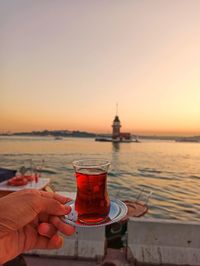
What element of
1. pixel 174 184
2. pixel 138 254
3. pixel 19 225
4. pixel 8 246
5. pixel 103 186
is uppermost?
pixel 103 186

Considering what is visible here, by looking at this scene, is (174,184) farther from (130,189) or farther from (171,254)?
(171,254)

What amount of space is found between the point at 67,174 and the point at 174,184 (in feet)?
32.2

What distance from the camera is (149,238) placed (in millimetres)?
3934

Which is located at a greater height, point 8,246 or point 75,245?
point 8,246

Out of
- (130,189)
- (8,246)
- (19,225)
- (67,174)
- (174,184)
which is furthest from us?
(67,174)

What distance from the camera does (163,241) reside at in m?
3.92

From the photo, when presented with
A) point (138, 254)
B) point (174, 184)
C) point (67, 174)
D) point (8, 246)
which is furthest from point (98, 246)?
point (67, 174)

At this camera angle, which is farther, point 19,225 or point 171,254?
point 171,254

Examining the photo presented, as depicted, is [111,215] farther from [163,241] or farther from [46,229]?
[163,241]

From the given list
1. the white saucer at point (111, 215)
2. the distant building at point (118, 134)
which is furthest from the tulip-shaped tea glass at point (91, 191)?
the distant building at point (118, 134)

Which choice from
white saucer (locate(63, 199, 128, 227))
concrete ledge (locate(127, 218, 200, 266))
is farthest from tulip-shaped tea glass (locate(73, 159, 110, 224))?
concrete ledge (locate(127, 218, 200, 266))

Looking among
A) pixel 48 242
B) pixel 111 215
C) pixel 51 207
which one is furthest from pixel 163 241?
pixel 51 207

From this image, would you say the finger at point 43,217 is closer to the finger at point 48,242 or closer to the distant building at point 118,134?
the finger at point 48,242

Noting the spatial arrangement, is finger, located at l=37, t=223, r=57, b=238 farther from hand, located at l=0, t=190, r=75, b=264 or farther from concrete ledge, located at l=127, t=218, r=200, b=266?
concrete ledge, located at l=127, t=218, r=200, b=266
